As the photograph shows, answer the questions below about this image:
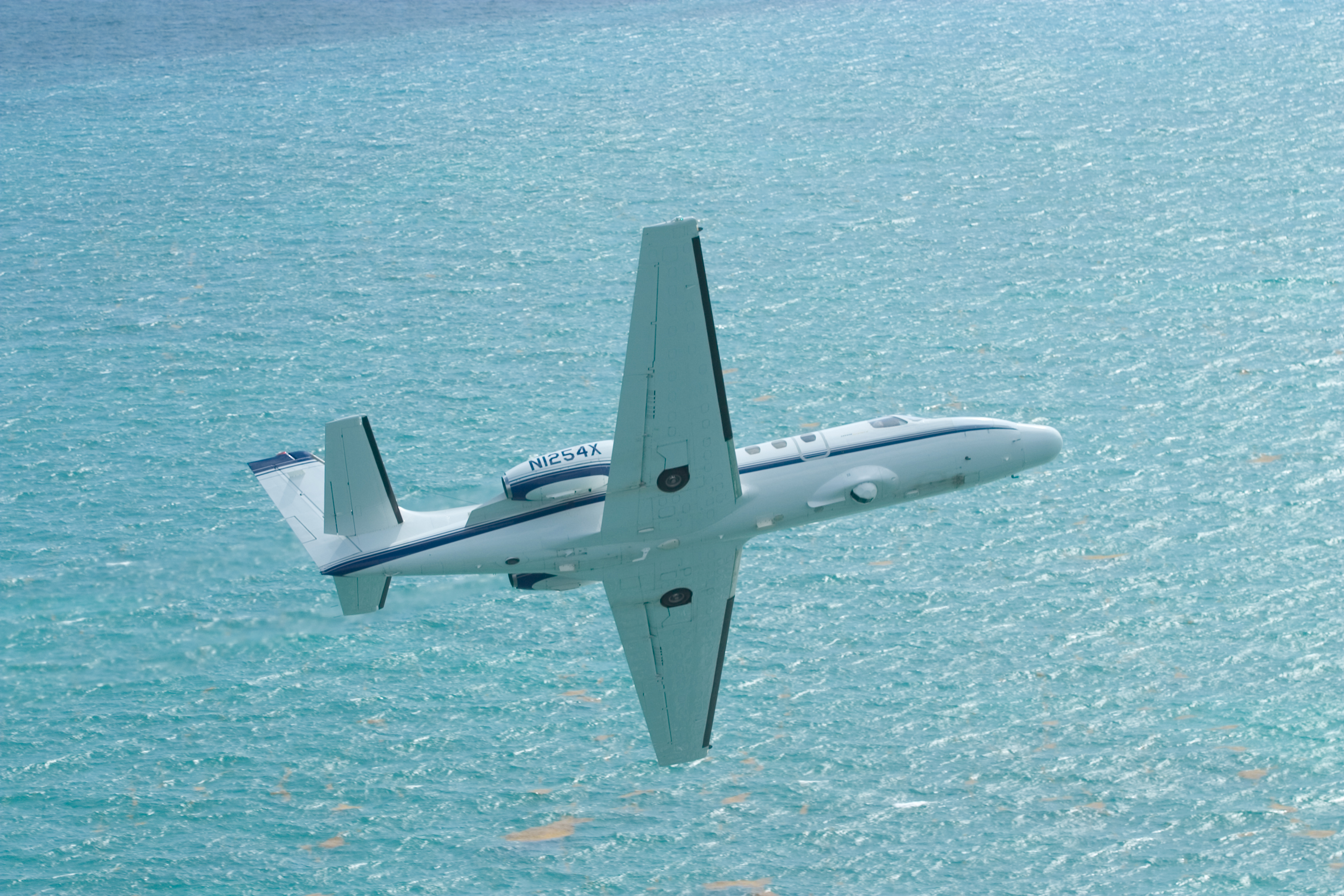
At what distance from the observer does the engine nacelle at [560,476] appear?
45.6 m

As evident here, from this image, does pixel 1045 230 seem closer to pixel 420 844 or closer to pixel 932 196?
pixel 932 196

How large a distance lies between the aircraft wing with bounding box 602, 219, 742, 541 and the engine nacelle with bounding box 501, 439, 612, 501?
0.76 metres

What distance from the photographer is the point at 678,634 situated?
50.4 meters

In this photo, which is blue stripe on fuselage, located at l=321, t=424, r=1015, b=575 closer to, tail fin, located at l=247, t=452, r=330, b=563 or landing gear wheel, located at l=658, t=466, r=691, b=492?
tail fin, located at l=247, t=452, r=330, b=563

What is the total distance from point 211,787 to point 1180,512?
44062 millimetres

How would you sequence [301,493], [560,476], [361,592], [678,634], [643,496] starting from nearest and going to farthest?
[643,496] → [560,476] → [361,592] → [301,493] → [678,634]

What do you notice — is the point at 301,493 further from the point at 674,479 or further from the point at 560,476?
the point at 674,479

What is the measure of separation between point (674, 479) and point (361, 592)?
1072cm

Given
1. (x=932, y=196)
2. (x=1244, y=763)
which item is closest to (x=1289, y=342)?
(x=932, y=196)

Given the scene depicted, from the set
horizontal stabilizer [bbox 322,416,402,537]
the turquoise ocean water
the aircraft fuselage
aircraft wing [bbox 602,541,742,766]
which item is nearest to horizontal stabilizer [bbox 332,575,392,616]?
the aircraft fuselage

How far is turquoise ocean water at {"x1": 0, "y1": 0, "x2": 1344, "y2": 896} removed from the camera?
184ft

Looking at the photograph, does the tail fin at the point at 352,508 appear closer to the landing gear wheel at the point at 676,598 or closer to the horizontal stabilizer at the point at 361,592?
the horizontal stabilizer at the point at 361,592

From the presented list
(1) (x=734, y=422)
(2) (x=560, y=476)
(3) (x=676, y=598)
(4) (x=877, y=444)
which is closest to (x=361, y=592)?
(2) (x=560, y=476)

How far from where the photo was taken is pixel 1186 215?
89.9 meters
